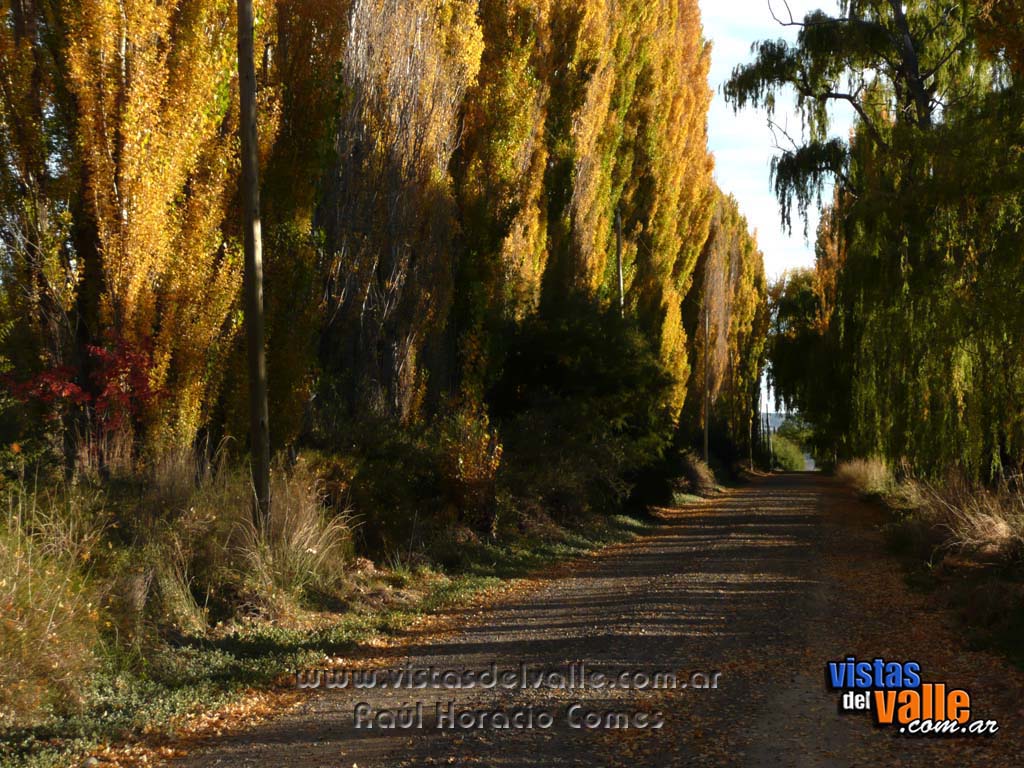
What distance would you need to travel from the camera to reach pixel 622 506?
981 inches

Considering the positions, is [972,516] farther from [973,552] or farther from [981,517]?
[973,552]

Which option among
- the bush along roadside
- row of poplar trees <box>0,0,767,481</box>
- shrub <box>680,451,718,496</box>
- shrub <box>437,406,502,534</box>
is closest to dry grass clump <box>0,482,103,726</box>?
row of poplar trees <box>0,0,767,481</box>

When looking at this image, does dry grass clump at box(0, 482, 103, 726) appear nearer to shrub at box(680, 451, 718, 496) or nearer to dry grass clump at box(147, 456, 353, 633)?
dry grass clump at box(147, 456, 353, 633)

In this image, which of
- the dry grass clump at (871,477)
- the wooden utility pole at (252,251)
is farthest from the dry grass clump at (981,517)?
the wooden utility pole at (252,251)

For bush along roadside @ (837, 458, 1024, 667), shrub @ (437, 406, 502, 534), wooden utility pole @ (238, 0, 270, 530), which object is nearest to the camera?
bush along roadside @ (837, 458, 1024, 667)

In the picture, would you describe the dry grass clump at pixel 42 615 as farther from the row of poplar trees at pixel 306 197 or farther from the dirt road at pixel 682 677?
the row of poplar trees at pixel 306 197

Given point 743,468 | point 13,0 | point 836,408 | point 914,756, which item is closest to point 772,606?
point 914,756

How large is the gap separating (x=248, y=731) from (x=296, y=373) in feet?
24.8

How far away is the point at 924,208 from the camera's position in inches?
599

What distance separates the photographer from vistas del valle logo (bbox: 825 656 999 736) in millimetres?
6445

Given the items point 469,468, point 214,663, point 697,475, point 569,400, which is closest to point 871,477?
point 697,475

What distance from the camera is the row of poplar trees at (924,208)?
43.7 feet

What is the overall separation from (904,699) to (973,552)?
6.32 metres

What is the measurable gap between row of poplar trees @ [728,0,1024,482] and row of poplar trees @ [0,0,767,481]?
4944mm
